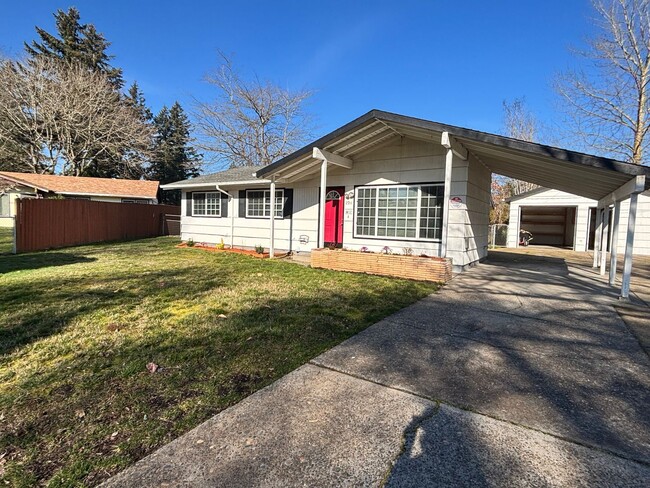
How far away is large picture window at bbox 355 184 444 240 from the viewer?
8.38 m

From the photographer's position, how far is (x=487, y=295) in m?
6.02

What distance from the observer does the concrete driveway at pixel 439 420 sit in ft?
5.92

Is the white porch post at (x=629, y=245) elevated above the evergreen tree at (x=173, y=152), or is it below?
below

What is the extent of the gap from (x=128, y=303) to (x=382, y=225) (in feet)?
20.4

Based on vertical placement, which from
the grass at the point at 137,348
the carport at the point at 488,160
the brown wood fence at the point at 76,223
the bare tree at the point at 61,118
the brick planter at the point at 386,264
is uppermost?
the bare tree at the point at 61,118

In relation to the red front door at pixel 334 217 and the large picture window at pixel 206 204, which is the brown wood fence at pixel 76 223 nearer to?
the large picture window at pixel 206 204

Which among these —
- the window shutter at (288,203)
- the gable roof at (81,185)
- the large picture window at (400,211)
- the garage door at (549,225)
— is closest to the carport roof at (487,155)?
the window shutter at (288,203)

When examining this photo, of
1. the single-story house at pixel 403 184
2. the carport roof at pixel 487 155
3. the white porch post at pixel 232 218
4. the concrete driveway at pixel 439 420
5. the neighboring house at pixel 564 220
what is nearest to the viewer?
the concrete driveway at pixel 439 420

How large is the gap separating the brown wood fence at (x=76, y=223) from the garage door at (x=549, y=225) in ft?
66.7

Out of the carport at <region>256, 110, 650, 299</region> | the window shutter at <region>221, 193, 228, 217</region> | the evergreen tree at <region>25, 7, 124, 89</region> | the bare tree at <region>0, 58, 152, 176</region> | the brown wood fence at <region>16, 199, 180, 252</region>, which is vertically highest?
the evergreen tree at <region>25, 7, 124, 89</region>

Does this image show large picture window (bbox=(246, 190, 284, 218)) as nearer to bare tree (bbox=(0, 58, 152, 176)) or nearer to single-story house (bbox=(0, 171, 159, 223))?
single-story house (bbox=(0, 171, 159, 223))

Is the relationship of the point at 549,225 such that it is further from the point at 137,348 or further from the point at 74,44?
the point at 74,44

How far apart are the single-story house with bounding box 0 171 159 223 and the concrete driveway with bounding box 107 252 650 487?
21.2 m

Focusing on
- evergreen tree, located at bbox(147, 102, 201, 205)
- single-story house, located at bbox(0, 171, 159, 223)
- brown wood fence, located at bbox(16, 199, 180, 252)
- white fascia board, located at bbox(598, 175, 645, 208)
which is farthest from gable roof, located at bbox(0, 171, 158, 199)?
white fascia board, located at bbox(598, 175, 645, 208)
